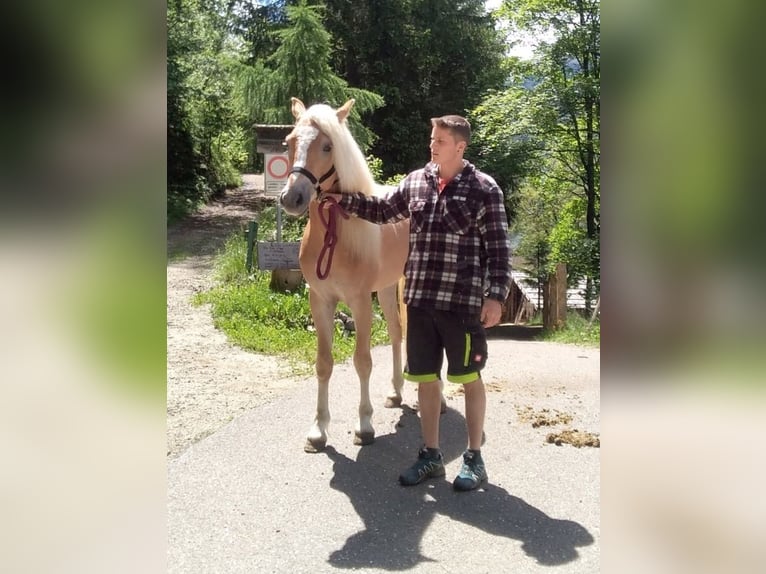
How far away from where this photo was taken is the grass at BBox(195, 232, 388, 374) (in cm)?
649

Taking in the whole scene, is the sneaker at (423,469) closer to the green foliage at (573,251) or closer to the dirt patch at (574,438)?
the dirt patch at (574,438)

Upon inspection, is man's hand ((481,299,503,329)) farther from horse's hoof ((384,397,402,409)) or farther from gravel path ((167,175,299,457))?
gravel path ((167,175,299,457))

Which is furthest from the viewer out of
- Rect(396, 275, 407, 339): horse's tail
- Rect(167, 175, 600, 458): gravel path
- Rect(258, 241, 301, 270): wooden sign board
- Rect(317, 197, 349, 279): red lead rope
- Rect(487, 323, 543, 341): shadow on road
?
Rect(487, 323, 543, 341): shadow on road

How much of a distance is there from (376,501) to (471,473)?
530mm

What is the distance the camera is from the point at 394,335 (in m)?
4.86

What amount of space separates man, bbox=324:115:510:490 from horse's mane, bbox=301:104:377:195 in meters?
0.36

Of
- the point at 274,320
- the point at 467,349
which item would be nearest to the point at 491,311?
the point at 467,349

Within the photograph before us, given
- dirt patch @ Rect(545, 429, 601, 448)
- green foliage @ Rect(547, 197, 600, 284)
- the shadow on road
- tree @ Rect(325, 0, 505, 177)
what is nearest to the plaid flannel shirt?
dirt patch @ Rect(545, 429, 601, 448)

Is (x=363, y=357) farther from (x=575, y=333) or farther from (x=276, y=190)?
(x=575, y=333)
